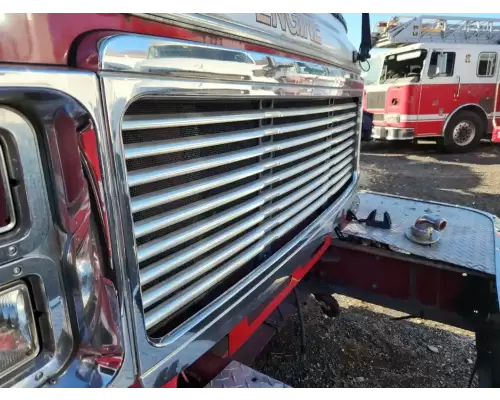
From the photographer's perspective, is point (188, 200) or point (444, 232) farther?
point (444, 232)

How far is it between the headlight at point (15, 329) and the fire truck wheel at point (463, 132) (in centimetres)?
1142

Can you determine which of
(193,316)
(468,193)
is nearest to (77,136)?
(193,316)

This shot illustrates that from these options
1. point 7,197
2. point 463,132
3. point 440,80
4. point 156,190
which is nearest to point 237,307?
point 156,190

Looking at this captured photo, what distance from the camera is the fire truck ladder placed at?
10.2 metres

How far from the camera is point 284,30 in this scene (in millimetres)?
1647

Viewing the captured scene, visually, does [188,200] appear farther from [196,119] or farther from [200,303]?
[200,303]

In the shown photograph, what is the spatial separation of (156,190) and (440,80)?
1071 centimetres

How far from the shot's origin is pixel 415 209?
328cm

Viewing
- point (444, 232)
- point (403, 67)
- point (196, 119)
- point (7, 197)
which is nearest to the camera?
point (7, 197)

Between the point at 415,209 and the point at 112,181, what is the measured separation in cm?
282

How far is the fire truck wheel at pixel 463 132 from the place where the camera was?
1074cm

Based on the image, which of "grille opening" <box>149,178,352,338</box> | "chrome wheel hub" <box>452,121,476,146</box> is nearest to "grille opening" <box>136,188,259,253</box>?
"grille opening" <box>149,178,352,338</box>

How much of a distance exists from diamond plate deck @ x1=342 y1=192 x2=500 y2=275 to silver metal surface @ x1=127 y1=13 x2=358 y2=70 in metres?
1.12

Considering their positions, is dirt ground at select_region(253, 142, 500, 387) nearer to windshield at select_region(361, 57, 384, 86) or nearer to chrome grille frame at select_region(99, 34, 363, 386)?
chrome grille frame at select_region(99, 34, 363, 386)
